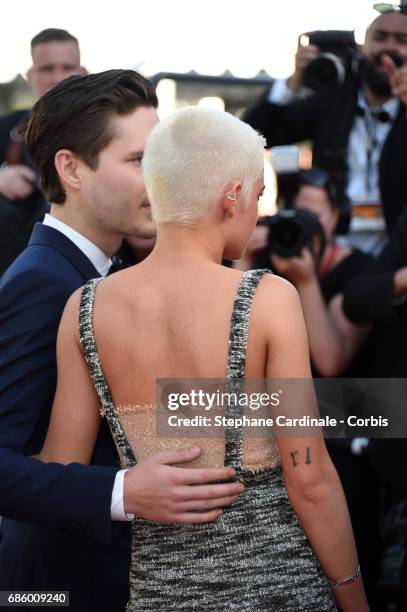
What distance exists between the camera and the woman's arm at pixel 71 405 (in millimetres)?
2229

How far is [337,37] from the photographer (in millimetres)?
4641

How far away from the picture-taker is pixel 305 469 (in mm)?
2082

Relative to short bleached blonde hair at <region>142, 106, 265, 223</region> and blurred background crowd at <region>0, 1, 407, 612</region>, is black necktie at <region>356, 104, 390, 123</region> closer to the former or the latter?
blurred background crowd at <region>0, 1, 407, 612</region>

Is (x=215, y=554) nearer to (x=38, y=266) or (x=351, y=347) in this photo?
(x=38, y=266)

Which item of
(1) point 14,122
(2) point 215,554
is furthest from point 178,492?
(1) point 14,122

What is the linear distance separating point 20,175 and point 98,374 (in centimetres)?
215

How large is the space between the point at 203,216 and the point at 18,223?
2187 mm

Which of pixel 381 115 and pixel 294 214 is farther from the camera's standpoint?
pixel 381 115

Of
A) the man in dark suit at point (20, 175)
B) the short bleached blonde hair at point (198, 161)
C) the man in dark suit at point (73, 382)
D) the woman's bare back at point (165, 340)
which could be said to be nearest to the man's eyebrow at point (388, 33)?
the man in dark suit at point (20, 175)

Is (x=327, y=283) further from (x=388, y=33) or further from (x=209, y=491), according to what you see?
(x=209, y=491)

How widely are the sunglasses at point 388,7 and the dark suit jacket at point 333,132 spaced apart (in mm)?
370

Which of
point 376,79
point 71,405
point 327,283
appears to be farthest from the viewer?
point 376,79

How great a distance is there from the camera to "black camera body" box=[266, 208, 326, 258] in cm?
410

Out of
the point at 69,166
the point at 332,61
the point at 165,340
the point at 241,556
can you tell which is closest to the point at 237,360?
the point at 165,340
